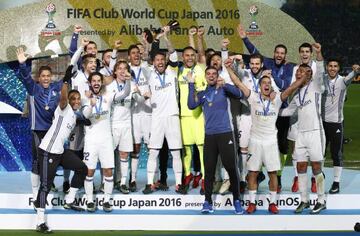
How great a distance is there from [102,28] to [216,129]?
A: 3.79 meters

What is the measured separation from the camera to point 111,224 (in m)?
10.5

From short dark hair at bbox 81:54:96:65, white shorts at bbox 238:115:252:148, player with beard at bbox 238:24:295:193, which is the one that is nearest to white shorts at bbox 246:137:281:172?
white shorts at bbox 238:115:252:148

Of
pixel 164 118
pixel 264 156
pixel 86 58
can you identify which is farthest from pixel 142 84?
pixel 264 156

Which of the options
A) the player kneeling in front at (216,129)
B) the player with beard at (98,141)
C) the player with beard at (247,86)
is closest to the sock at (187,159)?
the player with beard at (247,86)

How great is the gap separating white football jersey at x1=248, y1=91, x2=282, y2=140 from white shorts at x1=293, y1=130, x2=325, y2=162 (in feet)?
1.13

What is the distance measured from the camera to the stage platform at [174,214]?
10469 millimetres

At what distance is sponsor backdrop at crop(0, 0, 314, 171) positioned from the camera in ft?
44.5

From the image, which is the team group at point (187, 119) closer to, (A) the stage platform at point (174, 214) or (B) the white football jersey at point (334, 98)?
(B) the white football jersey at point (334, 98)

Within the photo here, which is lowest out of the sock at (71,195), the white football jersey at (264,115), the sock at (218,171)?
the sock at (71,195)

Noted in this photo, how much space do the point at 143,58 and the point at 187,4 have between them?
256 cm

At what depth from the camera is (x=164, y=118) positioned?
36.8 feet

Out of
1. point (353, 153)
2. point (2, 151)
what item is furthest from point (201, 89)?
point (353, 153)

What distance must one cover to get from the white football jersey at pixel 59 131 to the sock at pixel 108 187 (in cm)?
74

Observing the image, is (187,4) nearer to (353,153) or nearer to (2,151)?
(2,151)
